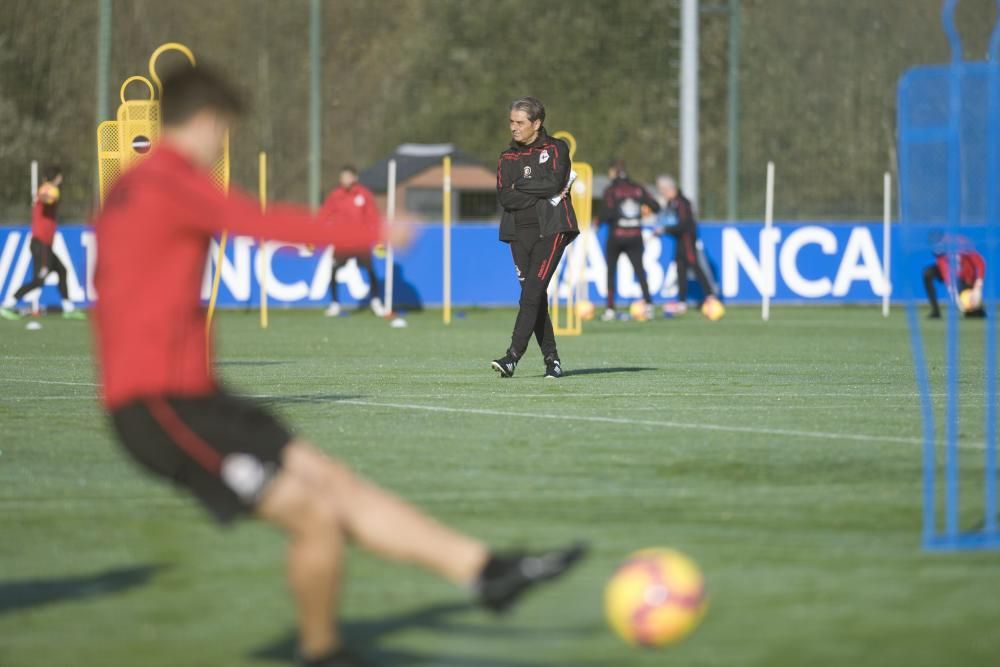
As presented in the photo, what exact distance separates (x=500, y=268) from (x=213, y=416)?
25012 mm

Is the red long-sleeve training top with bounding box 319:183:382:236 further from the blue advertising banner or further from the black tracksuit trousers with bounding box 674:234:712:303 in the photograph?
the black tracksuit trousers with bounding box 674:234:712:303

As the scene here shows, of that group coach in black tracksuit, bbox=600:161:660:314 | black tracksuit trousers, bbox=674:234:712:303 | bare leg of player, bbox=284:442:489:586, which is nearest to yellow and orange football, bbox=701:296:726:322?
coach in black tracksuit, bbox=600:161:660:314

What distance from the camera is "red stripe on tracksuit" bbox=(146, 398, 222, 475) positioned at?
521 cm

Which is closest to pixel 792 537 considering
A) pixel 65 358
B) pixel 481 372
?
pixel 481 372

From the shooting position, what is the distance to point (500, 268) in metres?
30.2

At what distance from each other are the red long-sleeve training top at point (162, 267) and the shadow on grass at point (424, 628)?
0.90 m

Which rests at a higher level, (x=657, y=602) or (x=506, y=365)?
(x=506, y=365)

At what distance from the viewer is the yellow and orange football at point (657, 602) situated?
5.51 m

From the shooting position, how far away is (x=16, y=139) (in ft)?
152

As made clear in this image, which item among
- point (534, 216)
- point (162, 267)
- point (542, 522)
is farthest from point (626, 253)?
point (162, 267)

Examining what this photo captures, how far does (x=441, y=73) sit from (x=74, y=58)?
41.2 ft

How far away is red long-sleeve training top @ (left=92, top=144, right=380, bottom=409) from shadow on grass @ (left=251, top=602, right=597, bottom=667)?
895 millimetres

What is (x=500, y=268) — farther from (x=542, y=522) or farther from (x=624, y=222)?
(x=542, y=522)

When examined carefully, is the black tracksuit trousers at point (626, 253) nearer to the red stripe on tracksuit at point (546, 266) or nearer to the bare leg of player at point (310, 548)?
the red stripe on tracksuit at point (546, 266)
